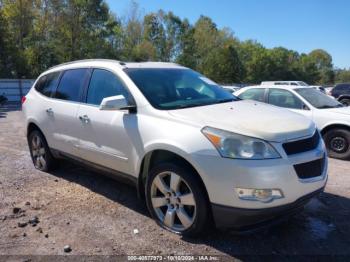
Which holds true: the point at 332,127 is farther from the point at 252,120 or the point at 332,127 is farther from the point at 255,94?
the point at 252,120

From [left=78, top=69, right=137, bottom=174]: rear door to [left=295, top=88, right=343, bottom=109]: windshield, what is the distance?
516 centimetres

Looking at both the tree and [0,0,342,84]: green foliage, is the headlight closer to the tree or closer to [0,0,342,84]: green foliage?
[0,0,342,84]: green foliage

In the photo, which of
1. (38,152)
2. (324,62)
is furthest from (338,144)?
(324,62)

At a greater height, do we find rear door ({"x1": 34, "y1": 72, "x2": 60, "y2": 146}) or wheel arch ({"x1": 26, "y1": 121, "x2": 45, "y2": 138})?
rear door ({"x1": 34, "y1": 72, "x2": 60, "y2": 146})

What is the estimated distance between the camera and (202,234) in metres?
3.74

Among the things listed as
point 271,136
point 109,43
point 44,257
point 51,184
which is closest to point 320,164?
point 271,136

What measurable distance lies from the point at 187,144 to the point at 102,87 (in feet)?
5.85

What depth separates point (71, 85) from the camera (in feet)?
17.4

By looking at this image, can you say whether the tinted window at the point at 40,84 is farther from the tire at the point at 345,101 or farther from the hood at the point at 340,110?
the tire at the point at 345,101

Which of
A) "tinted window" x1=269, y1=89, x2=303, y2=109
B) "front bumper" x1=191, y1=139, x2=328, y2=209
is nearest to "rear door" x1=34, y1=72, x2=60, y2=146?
"front bumper" x1=191, y1=139, x2=328, y2=209

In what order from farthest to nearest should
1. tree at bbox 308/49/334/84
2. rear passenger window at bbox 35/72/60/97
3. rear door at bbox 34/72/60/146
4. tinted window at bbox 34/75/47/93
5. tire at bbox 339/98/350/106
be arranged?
tree at bbox 308/49/334/84 < tire at bbox 339/98/350/106 < tinted window at bbox 34/75/47/93 < rear passenger window at bbox 35/72/60/97 < rear door at bbox 34/72/60/146

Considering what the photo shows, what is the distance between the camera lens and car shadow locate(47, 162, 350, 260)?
11.6 ft

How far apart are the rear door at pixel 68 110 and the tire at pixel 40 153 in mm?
425

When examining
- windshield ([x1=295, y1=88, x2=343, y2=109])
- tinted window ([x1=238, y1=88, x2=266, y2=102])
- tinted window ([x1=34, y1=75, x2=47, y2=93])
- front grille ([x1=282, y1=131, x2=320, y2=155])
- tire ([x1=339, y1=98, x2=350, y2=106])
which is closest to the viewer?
front grille ([x1=282, y1=131, x2=320, y2=155])
